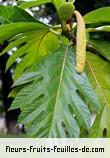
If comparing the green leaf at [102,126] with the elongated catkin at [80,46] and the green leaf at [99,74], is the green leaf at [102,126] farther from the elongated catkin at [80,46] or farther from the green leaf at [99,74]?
the elongated catkin at [80,46]

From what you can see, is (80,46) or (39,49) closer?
(80,46)

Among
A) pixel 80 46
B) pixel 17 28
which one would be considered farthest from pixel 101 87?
pixel 17 28

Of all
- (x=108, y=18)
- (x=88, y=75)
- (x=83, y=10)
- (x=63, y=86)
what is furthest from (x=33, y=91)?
(x=83, y=10)

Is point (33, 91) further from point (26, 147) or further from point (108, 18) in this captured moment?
point (108, 18)

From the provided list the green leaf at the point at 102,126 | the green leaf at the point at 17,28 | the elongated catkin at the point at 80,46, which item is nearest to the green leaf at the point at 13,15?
the green leaf at the point at 17,28

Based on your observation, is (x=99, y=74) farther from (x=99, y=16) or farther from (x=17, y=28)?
(x=17, y=28)

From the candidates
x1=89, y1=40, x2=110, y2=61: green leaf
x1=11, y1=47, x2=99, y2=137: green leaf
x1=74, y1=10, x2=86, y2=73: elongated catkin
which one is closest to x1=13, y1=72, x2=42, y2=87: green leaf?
x1=11, y1=47, x2=99, y2=137: green leaf
